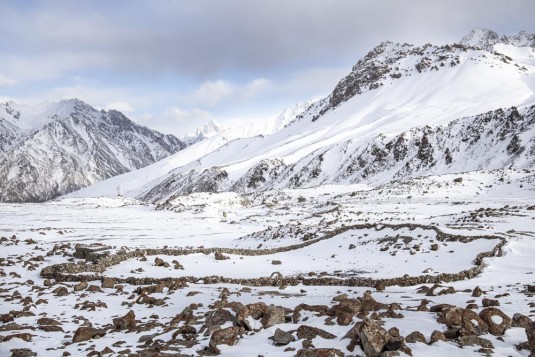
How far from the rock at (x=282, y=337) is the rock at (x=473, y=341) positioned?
412 centimetres

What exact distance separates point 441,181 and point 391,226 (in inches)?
1927

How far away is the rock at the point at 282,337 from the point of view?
10.9m

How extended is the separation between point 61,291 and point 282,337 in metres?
→ 14.0

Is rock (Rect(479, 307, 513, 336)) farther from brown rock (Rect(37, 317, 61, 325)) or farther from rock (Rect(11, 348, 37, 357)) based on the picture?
brown rock (Rect(37, 317, 61, 325))

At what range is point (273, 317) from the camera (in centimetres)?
1242

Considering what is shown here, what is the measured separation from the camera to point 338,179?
136m

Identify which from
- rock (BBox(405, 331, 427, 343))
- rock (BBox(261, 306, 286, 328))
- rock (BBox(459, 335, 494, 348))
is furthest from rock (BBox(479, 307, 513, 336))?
rock (BBox(261, 306, 286, 328))

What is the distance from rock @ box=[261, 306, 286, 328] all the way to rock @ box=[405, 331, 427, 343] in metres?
4.00

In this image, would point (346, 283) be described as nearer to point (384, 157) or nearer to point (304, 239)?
point (304, 239)

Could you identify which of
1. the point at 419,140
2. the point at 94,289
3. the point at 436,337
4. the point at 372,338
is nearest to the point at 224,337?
the point at 372,338

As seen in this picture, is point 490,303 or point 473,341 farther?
point 490,303

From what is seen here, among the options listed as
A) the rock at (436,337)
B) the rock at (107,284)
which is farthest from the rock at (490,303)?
the rock at (107,284)

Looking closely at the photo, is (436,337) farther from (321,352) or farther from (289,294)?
(289,294)

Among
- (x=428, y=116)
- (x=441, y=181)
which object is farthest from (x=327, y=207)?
(x=428, y=116)
